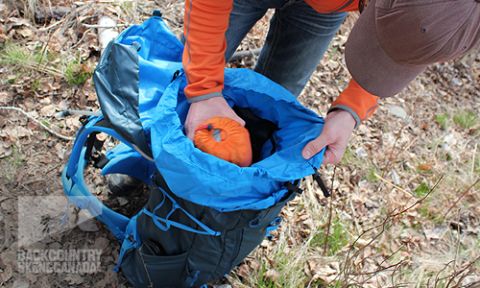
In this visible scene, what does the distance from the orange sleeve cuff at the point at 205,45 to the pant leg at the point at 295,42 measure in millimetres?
477

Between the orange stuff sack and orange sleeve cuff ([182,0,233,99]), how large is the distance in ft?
0.37

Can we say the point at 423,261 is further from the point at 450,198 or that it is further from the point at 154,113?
the point at 154,113

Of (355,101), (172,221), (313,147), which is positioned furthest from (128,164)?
(355,101)

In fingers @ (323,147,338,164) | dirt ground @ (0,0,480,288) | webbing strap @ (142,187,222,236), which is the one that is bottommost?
dirt ground @ (0,0,480,288)

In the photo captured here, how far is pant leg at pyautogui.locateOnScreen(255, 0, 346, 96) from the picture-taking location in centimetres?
175

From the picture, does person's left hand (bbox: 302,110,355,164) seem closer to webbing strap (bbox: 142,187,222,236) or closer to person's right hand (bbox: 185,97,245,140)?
person's right hand (bbox: 185,97,245,140)

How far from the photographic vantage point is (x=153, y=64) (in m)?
1.58

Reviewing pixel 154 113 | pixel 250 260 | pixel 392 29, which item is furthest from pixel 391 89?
pixel 250 260

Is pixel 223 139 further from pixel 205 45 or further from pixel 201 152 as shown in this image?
pixel 205 45

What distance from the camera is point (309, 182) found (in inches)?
101

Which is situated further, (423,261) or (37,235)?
(423,261)

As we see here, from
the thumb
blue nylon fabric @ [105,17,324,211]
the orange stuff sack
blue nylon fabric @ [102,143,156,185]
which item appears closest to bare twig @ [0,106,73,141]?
blue nylon fabric @ [102,143,156,185]

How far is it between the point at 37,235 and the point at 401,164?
2.34 m

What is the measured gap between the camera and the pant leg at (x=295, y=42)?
1.75 m
